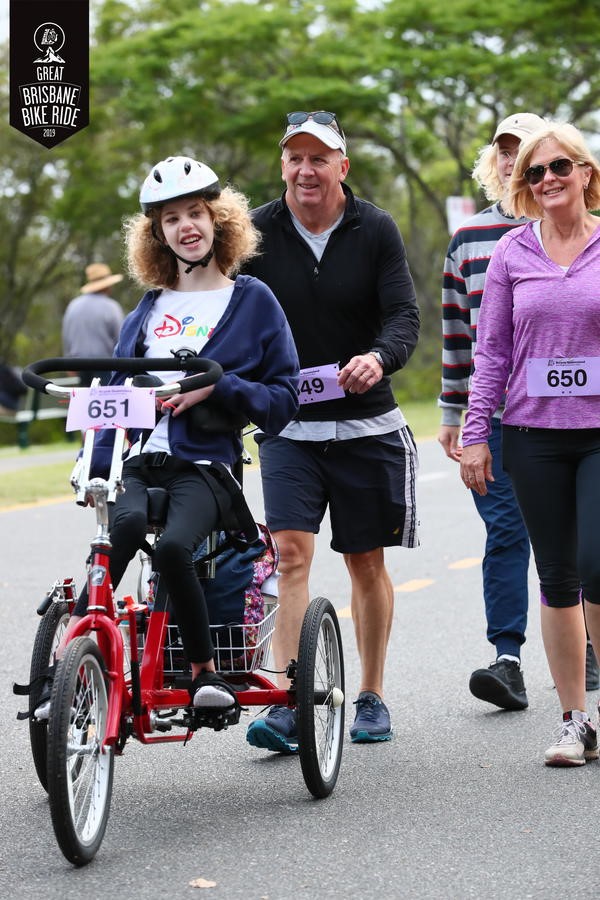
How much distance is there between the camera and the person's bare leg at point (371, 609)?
18.7ft

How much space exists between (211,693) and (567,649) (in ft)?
4.54

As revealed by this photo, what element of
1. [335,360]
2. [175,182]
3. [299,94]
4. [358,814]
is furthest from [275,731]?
[299,94]

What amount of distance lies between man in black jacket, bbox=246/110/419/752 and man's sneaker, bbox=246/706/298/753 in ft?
0.82

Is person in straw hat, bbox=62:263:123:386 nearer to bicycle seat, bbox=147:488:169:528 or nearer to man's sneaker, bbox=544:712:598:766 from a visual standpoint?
man's sneaker, bbox=544:712:598:766

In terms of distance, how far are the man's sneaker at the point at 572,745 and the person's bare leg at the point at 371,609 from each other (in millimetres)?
768

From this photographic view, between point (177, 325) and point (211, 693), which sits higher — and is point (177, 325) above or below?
above

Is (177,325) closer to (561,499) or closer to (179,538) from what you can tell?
(179,538)

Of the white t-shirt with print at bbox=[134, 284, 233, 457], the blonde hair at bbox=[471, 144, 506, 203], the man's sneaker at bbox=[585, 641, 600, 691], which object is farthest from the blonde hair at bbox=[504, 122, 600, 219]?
the man's sneaker at bbox=[585, 641, 600, 691]

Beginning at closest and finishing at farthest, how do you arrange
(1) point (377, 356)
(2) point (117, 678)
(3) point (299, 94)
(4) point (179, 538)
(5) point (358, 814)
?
1. (2) point (117, 678)
2. (4) point (179, 538)
3. (5) point (358, 814)
4. (1) point (377, 356)
5. (3) point (299, 94)

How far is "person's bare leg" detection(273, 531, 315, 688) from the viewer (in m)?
5.42

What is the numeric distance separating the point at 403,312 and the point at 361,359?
391 millimetres

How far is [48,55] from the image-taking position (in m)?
16.1

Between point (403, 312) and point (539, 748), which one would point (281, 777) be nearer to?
point (539, 748)

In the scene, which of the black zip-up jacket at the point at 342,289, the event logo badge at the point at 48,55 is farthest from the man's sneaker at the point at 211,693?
the event logo badge at the point at 48,55
